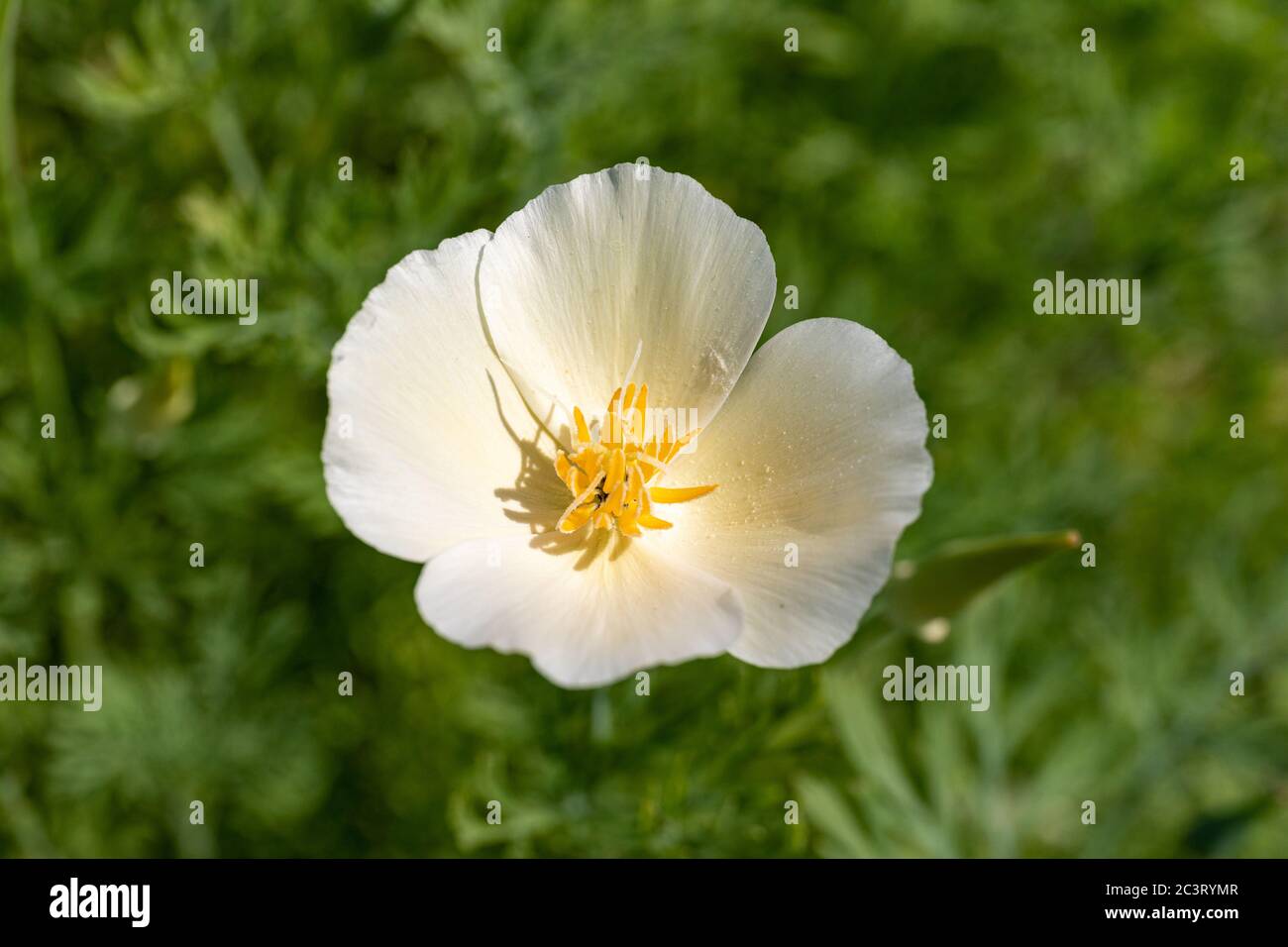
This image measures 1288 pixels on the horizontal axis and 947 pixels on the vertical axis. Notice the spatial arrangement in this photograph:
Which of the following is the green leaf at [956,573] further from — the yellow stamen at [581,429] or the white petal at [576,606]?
the yellow stamen at [581,429]

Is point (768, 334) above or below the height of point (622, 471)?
above

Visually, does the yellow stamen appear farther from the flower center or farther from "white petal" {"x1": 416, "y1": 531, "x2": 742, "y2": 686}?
"white petal" {"x1": 416, "y1": 531, "x2": 742, "y2": 686}

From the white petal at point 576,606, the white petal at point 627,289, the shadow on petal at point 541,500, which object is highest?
the white petal at point 627,289

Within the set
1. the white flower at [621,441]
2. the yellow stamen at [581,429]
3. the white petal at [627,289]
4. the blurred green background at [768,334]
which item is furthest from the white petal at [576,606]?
the blurred green background at [768,334]

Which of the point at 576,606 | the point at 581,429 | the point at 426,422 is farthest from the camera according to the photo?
the point at 581,429

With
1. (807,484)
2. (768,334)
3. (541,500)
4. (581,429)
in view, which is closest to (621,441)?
(581,429)

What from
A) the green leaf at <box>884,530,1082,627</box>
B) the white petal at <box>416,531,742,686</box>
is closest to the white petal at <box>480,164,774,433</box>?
the white petal at <box>416,531,742,686</box>

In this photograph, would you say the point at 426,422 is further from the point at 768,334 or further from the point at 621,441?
the point at 768,334
